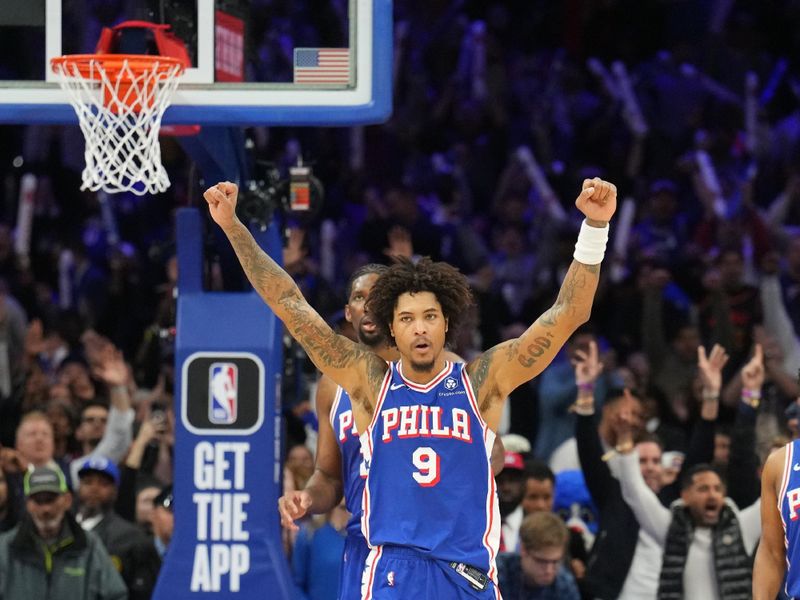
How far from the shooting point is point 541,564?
849cm

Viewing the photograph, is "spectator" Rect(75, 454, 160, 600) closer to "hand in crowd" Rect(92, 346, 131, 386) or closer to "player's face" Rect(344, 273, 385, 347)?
"hand in crowd" Rect(92, 346, 131, 386)

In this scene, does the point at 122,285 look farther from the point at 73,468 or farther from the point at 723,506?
the point at 723,506

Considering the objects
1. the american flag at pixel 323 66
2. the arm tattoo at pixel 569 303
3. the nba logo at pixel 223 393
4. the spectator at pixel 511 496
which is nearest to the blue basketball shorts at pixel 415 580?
the arm tattoo at pixel 569 303

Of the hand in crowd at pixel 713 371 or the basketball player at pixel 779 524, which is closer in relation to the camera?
the basketball player at pixel 779 524

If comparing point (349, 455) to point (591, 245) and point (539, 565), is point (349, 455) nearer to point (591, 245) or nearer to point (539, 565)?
point (591, 245)

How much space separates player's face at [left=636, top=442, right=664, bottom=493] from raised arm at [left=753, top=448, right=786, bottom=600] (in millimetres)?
2822

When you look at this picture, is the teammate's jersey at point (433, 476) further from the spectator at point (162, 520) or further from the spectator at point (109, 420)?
the spectator at point (109, 420)

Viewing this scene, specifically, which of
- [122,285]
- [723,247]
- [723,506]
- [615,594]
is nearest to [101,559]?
[615,594]

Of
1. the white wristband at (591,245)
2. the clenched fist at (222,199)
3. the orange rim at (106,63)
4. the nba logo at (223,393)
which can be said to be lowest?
the nba logo at (223,393)

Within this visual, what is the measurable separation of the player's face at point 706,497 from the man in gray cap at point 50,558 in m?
3.20

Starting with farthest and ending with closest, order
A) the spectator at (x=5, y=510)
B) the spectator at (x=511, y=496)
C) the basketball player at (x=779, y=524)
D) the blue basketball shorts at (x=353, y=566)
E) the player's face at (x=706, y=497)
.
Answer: the spectator at (x=5, y=510), the spectator at (x=511, y=496), the player's face at (x=706, y=497), the blue basketball shorts at (x=353, y=566), the basketball player at (x=779, y=524)

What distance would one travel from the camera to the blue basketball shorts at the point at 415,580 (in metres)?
6.07

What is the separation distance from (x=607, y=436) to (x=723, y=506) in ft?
4.57

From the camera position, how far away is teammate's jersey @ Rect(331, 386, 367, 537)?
705 centimetres
